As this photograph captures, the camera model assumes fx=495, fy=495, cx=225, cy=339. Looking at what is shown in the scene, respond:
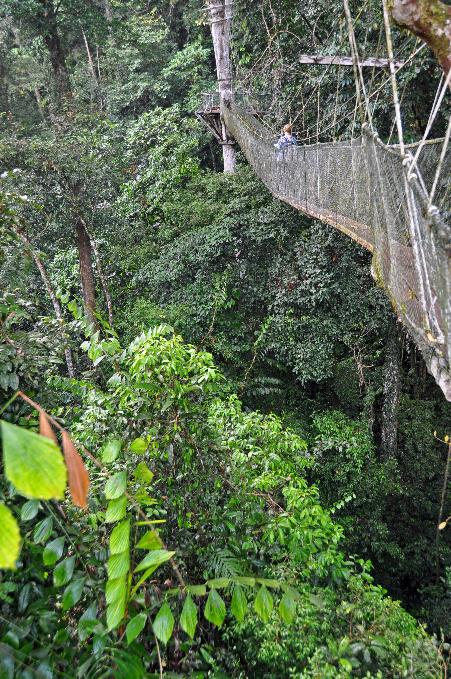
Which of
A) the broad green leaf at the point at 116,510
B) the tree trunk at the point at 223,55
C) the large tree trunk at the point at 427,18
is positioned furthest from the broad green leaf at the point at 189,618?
the tree trunk at the point at 223,55

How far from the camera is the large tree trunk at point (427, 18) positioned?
89.1 inches

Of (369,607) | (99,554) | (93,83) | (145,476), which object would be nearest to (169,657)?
(99,554)

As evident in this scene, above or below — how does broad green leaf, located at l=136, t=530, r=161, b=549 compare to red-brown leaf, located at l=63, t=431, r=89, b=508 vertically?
below

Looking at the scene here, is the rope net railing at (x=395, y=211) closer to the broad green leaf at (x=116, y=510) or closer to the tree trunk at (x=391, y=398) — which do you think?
the broad green leaf at (x=116, y=510)

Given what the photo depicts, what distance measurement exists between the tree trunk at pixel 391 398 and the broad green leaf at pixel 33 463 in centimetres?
684

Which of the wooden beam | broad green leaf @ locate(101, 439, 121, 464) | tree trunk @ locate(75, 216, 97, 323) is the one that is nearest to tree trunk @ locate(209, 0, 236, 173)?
tree trunk @ locate(75, 216, 97, 323)

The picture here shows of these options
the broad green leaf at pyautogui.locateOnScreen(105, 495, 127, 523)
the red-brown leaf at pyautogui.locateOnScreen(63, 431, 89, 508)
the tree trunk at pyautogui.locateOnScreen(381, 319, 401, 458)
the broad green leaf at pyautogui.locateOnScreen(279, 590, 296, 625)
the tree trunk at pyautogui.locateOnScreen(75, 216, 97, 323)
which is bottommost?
the tree trunk at pyautogui.locateOnScreen(381, 319, 401, 458)

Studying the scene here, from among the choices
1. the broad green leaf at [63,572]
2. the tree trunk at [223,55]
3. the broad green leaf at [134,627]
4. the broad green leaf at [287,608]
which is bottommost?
the broad green leaf at [287,608]

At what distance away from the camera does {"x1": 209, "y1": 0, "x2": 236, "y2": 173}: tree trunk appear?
30.0ft

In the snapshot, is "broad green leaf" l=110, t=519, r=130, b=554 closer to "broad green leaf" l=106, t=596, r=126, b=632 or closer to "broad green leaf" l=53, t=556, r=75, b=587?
"broad green leaf" l=106, t=596, r=126, b=632

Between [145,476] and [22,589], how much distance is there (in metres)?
0.41

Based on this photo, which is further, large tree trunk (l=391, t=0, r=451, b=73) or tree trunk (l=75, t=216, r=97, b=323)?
tree trunk (l=75, t=216, r=97, b=323)

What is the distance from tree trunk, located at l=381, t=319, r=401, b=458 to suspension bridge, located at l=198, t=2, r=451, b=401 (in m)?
2.74

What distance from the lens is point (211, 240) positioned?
786 centimetres
